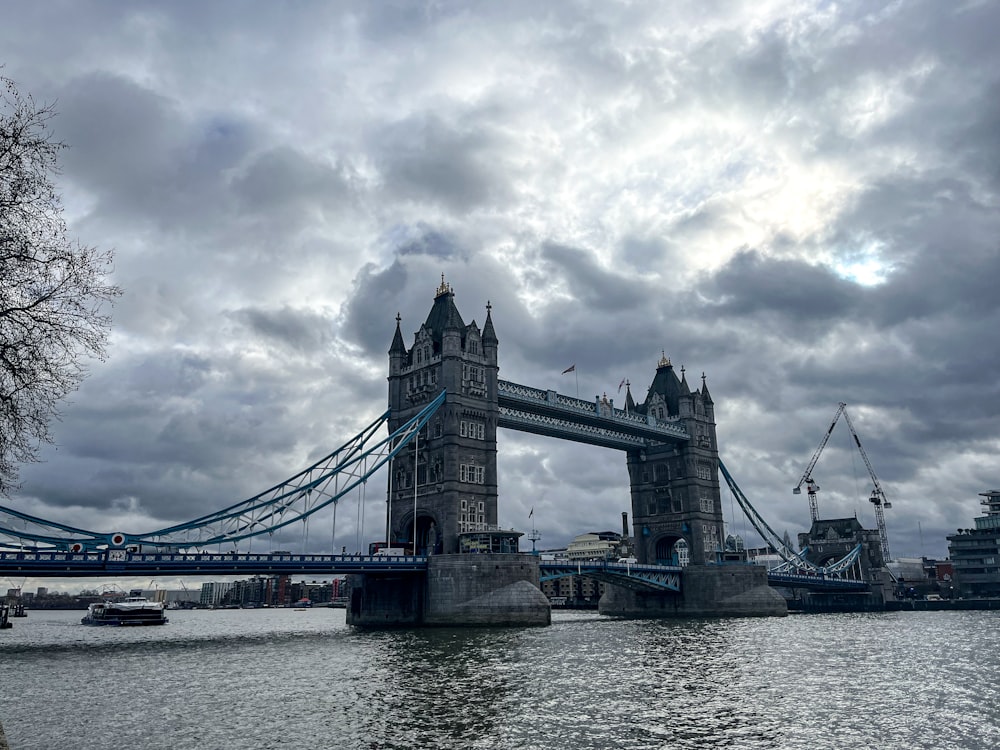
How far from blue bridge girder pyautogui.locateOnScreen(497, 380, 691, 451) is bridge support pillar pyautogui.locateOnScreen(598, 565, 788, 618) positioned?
70.7 feet

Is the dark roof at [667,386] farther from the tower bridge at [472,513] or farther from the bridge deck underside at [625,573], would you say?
the bridge deck underside at [625,573]

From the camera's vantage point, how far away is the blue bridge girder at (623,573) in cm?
8756

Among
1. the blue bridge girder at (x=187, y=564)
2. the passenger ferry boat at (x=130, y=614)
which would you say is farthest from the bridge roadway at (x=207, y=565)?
the passenger ferry boat at (x=130, y=614)

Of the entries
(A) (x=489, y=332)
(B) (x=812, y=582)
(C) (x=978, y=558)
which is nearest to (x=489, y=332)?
(A) (x=489, y=332)

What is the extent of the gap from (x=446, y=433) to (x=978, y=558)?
127 meters

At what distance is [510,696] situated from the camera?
103ft

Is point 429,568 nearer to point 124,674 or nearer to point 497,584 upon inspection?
point 497,584

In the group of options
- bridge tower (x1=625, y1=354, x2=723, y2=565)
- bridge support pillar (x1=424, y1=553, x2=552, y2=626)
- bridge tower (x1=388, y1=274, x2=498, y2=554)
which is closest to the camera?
bridge support pillar (x1=424, y1=553, x2=552, y2=626)

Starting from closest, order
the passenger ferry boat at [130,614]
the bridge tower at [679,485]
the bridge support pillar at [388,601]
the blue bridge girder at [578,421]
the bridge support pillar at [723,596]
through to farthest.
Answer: the bridge support pillar at [388,601] → the blue bridge girder at [578,421] → the passenger ferry boat at [130,614] → the bridge support pillar at [723,596] → the bridge tower at [679,485]

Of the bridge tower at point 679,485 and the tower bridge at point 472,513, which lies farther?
the bridge tower at point 679,485

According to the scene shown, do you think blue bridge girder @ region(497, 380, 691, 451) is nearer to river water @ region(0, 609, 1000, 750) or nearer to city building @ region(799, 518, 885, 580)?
river water @ region(0, 609, 1000, 750)

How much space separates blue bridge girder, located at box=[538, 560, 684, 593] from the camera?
287ft

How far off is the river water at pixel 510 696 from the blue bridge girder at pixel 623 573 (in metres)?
31.2

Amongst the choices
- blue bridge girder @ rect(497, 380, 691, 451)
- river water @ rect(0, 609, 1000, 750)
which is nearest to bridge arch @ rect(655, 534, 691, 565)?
blue bridge girder @ rect(497, 380, 691, 451)
